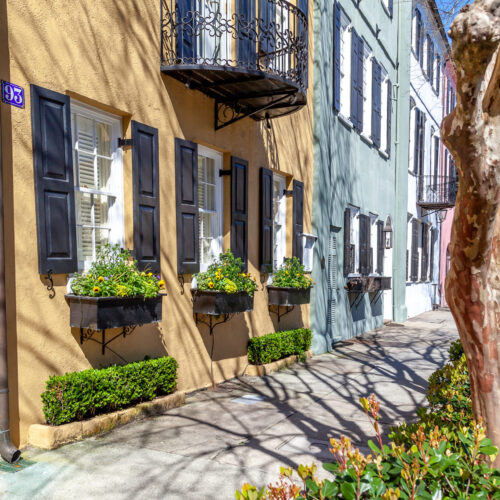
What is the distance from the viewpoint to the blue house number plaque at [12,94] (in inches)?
172

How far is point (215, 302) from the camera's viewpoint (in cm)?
670

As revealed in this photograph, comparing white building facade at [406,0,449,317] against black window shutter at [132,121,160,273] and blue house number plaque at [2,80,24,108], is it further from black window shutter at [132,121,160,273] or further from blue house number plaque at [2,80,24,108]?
blue house number plaque at [2,80,24,108]

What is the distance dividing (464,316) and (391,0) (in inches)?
583

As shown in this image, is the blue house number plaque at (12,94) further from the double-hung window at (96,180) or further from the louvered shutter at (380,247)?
the louvered shutter at (380,247)

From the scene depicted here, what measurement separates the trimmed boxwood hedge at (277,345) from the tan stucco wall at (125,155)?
176 millimetres

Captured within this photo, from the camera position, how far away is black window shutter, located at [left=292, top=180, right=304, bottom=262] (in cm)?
972

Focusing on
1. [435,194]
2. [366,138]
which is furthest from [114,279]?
[435,194]

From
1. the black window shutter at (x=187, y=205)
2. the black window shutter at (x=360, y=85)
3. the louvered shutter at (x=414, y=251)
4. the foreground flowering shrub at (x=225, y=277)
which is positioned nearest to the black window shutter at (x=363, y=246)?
the black window shutter at (x=360, y=85)

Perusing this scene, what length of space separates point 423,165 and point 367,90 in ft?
21.5

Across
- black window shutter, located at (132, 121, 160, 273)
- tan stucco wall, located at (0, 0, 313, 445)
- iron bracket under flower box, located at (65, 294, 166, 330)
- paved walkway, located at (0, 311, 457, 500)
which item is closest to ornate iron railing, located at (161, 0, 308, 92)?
tan stucco wall, located at (0, 0, 313, 445)

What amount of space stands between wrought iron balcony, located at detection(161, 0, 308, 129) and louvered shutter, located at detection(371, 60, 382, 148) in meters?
6.00

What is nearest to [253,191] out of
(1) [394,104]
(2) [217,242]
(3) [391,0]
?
(2) [217,242]

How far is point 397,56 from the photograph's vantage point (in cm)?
1570

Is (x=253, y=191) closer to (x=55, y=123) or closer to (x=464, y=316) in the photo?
(x=55, y=123)
